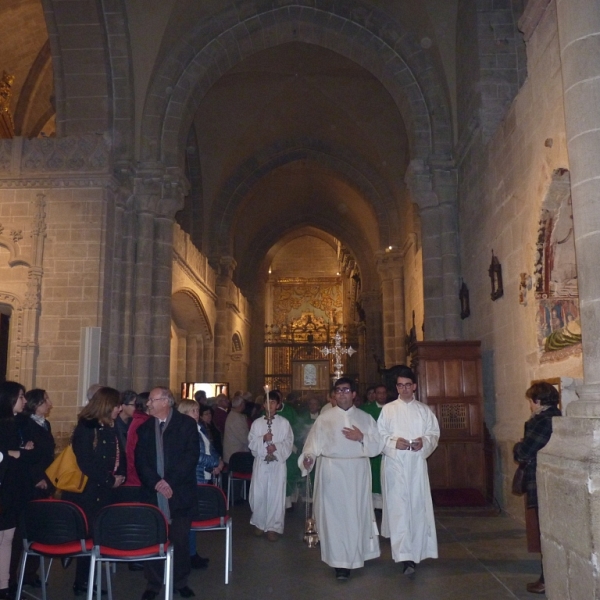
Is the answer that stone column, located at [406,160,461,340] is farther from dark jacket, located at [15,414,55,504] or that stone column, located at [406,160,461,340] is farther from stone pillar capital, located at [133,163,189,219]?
dark jacket, located at [15,414,55,504]

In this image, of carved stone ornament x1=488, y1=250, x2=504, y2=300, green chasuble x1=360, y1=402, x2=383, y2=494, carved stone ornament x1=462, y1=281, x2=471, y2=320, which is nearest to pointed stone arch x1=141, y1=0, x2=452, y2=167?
carved stone ornament x1=462, y1=281, x2=471, y2=320

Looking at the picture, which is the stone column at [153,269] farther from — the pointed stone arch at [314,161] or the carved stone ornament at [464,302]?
the pointed stone arch at [314,161]

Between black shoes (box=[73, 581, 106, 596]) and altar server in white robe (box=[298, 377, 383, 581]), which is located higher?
altar server in white robe (box=[298, 377, 383, 581])

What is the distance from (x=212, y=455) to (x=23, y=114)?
44.3 feet

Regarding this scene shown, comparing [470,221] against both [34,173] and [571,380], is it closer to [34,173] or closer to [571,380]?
[571,380]

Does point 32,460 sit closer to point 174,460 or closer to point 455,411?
point 174,460

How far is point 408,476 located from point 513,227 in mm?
3994

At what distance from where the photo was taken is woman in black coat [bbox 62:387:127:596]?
480 centimetres

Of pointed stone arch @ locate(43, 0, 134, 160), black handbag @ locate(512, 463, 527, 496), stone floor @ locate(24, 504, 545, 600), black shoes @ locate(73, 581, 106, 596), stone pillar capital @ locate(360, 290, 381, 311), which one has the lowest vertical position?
stone floor @ locate(24, 504, 545, 600)

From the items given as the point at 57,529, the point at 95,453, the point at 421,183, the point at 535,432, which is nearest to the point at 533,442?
the point at 535,432

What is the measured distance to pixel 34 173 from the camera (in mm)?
10547

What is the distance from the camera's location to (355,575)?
5398 mm

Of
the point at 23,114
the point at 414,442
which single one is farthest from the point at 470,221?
the point at 23,114

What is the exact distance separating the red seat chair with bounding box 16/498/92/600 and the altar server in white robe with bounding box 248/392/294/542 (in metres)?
2.99
